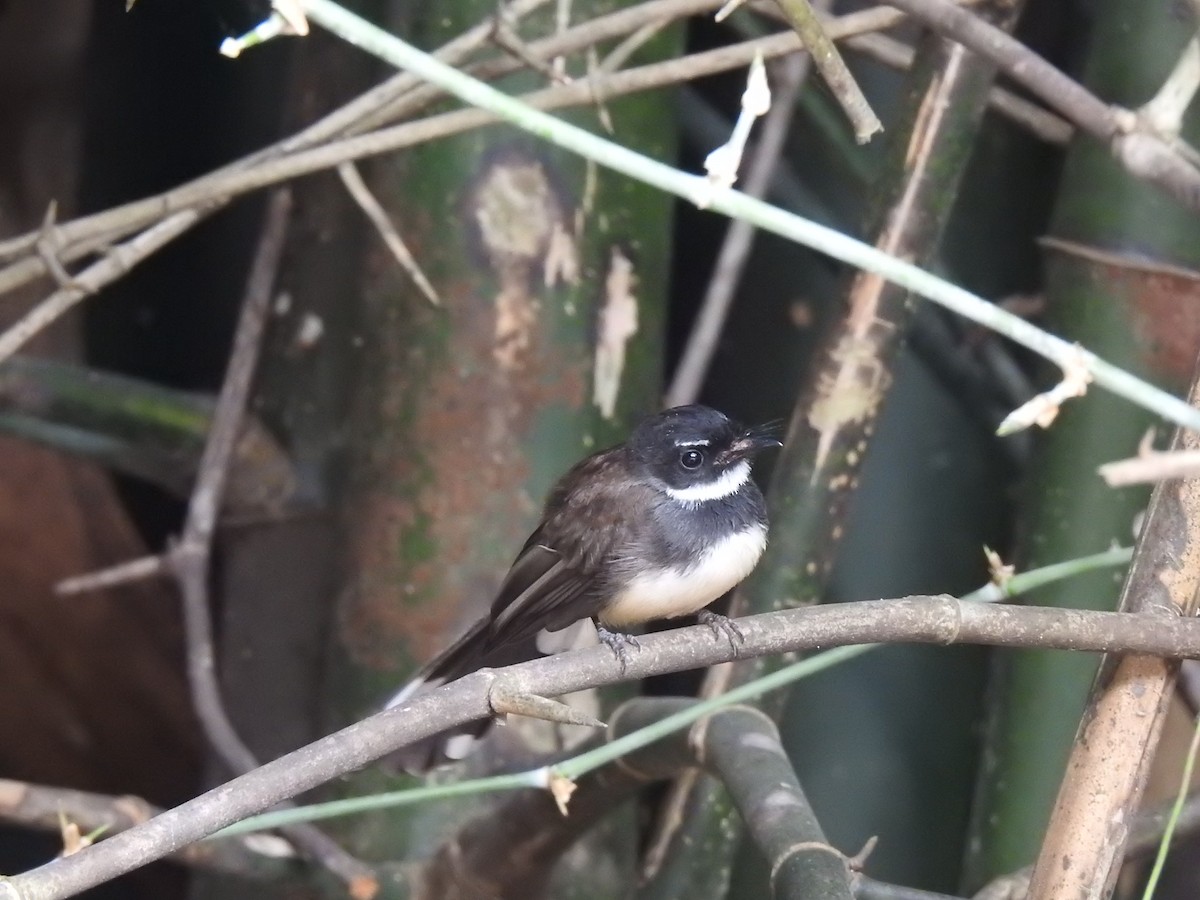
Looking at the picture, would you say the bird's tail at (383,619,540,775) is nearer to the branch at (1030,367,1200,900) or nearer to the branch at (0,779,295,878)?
the branch at (0,779,295,878)

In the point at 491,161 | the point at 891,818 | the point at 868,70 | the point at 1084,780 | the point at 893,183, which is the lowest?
the point at 1084,780

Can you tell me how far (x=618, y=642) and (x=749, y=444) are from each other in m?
0.50

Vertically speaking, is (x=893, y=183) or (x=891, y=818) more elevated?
(x=893, y=183)

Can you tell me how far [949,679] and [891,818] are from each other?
0.33 meters

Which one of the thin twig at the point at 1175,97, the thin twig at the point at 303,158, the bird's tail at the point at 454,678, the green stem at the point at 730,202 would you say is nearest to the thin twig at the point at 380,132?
the thin twig at the point at 303,158

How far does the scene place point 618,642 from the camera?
240 cm

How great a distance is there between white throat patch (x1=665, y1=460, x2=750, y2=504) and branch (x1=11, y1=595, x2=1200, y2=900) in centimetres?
94

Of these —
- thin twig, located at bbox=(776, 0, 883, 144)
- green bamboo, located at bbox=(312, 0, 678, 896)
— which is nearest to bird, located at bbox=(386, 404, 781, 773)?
green bamboo, located at bbox=(312, 0, 678, 896)

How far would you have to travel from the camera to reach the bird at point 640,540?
8.70 feet

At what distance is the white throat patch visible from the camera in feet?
9.13

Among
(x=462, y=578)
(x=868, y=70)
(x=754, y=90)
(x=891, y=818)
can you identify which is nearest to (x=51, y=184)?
(x=462, y=578)

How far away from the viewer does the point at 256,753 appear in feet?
11.2

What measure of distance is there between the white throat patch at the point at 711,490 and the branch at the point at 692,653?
36.9 inches

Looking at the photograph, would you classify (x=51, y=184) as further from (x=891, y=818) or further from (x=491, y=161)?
(x=891, y=818)
